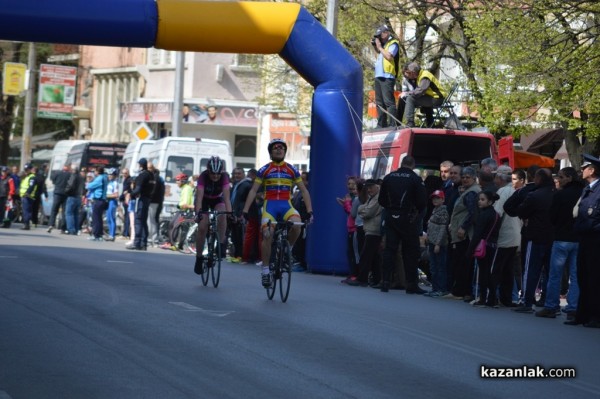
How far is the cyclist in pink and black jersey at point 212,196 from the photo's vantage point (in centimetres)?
1923

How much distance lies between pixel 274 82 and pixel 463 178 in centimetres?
2878

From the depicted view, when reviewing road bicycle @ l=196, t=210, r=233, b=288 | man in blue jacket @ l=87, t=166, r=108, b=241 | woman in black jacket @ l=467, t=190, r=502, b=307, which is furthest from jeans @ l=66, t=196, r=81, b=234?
woman in black jacket @ l=467, t=190, r=502, b=307

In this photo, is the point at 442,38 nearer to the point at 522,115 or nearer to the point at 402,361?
the point at 522,115

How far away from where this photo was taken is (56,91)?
194ft

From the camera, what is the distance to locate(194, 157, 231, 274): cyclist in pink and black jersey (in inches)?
757

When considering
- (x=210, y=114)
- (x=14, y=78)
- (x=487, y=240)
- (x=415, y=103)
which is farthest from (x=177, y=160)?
(x=14, y=78)

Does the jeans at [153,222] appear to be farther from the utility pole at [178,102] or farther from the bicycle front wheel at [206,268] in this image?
the bicycle front wheel at [206,268]

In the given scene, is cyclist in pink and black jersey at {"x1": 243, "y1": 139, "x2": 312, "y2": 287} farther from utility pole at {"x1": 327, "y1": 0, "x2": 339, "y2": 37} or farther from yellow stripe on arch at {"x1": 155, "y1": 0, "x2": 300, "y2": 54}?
utility pole at {"x1": 327, "y1": 0, "x2": 339, "y2": 37}

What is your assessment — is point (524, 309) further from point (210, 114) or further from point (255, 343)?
point (210, 114)

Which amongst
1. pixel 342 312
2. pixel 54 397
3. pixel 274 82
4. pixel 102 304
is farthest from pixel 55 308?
pixel 274 82

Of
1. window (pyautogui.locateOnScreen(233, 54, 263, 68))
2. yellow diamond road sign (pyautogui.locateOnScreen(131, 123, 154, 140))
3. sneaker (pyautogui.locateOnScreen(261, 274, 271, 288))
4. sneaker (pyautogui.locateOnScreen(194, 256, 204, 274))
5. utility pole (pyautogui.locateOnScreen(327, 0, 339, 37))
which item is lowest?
sneaker (pyautogui.locateOnScreen(261, 274, 271, 288))

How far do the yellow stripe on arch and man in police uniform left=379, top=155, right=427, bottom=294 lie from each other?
4.23 m

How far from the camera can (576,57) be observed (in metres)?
26.1

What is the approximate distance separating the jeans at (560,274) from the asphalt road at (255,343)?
1.71ft
